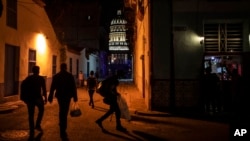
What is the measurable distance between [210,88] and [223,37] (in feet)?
8.59

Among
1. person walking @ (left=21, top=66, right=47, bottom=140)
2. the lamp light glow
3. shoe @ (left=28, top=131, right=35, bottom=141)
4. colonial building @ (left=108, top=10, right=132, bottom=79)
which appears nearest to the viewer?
shoe @ (left=28, top=131, right=35, bottom=141)

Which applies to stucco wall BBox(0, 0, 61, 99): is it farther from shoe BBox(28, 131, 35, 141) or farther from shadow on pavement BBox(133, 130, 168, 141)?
shadow on pavement BBox(133, 130, 168, 141)

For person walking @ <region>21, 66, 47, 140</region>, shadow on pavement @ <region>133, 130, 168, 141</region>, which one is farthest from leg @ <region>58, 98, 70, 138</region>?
shadow on pavement @ <region>133, 130, 168, 141</region>

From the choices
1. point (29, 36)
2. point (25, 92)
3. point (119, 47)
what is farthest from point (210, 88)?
point (119, 47)

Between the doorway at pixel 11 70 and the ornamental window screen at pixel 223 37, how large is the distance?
9599mm

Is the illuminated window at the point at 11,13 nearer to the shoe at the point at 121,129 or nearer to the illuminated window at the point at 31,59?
the illuminated window at the point at 31,59

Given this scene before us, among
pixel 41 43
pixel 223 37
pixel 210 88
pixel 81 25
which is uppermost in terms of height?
pixel 81 25

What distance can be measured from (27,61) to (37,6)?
4.03 metres

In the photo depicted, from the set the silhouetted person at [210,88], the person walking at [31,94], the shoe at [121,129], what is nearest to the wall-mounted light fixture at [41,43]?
the silhouetted person at [210,88]

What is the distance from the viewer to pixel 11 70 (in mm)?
18047

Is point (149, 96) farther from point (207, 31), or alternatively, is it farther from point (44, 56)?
point (44, 56)

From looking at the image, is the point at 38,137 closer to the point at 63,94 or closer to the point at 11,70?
the point at 63,94

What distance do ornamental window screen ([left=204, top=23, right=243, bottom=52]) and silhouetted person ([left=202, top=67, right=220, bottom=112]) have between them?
1476mm

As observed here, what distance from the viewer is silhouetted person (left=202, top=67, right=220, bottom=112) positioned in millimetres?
14477
